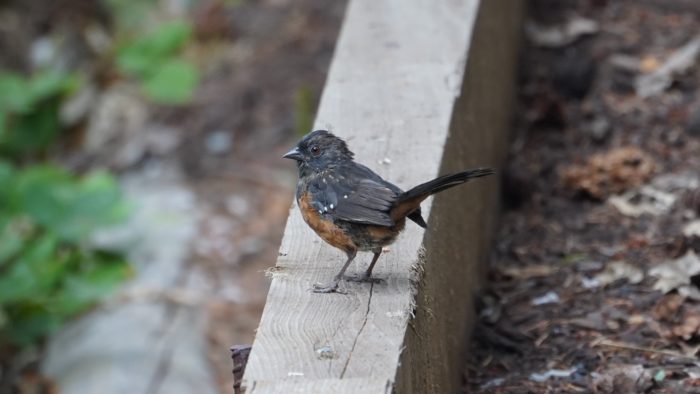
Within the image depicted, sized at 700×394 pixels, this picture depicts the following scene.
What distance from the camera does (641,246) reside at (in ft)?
15.9

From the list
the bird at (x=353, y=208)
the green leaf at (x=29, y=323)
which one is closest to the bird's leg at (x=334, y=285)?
the bird at (x=353, y=208)

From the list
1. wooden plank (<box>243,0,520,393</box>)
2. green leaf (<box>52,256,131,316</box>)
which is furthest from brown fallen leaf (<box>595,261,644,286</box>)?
green leaf (<box>52,256,131,316</box>)

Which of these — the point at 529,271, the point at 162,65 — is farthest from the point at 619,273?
the point at 162,65

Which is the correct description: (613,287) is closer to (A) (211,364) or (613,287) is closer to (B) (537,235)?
(B) (537,235)

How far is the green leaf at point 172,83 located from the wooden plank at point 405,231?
8.89 feet

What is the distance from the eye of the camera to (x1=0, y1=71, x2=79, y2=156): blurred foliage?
25.7 feet

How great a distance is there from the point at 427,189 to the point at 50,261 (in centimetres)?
419

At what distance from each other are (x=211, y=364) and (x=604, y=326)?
2.79m

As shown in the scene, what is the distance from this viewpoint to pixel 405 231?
3.58 m

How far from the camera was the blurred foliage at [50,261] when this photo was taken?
6254 millimetres

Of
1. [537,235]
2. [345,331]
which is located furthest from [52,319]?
[345,331]

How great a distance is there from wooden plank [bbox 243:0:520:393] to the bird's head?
207mm

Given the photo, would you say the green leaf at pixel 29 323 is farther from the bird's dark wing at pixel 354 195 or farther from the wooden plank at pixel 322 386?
the wooden plank at pixel 322 386


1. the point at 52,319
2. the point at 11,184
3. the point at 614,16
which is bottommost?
the point at 52,319
